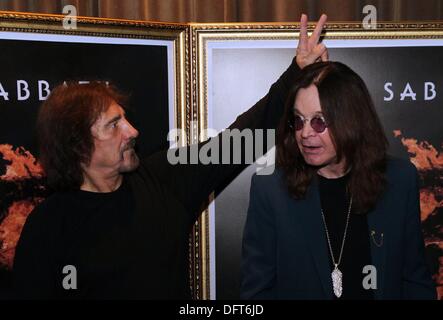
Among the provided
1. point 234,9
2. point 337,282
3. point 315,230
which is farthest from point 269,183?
point 234,9

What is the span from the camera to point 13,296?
178 cm

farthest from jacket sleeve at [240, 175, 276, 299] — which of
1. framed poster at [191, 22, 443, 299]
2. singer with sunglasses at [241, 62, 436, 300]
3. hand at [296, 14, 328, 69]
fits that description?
hand at [296, 14, 328, 69]

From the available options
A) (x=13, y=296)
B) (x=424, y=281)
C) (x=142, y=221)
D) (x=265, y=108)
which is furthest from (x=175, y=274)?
(x=424, y=281)

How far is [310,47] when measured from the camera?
2010 millimetres

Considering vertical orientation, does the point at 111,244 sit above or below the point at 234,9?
below

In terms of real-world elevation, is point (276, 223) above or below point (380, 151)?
below

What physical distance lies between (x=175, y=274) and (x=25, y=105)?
0.74 m

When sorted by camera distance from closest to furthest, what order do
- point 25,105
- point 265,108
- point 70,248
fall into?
1. point 70,248
2. point 25,105
3. point 265,108

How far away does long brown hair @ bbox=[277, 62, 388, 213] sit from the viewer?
1.75m

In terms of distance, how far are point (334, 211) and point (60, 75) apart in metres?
1.01

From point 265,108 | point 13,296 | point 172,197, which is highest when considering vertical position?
point 265,108

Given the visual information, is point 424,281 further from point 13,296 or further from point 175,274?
point 13,296

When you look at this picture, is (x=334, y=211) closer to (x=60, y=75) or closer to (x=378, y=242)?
(x=378, y=242)

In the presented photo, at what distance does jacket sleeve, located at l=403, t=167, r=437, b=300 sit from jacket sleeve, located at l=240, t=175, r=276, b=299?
16.7 inches
